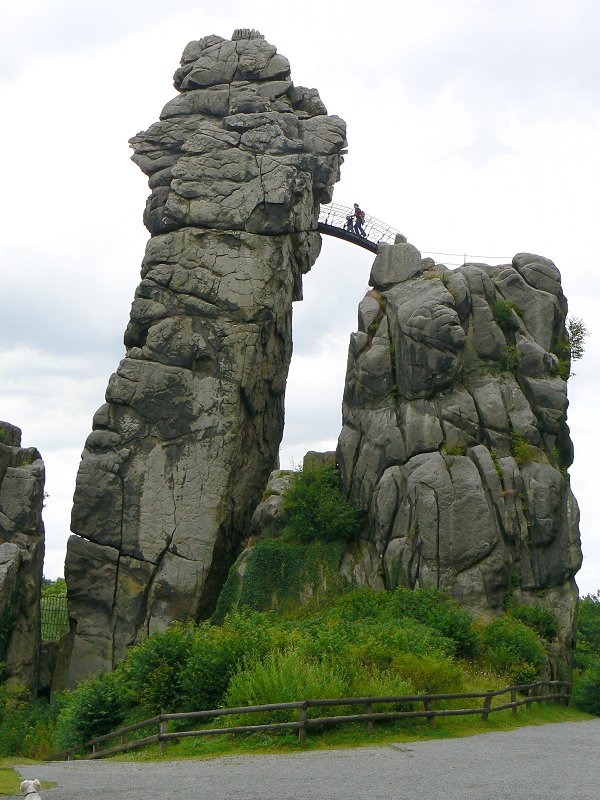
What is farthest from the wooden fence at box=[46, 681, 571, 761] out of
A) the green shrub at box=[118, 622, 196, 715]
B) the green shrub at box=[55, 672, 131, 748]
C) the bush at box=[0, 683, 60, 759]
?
the bush at box=[0, 683, 60, 759]

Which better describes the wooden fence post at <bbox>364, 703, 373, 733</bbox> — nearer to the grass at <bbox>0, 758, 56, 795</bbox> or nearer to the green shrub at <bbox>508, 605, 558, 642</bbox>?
the grass at <bbox>0, 758, 56, 795</bbox>

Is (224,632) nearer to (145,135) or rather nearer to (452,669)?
(452,669)

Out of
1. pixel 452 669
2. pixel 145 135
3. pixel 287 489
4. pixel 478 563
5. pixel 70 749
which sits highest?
pixel 145 135

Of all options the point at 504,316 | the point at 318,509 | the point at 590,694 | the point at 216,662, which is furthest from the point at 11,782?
the point at 504,316

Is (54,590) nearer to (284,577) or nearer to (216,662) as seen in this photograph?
(284,577)

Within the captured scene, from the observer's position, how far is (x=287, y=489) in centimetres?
4172

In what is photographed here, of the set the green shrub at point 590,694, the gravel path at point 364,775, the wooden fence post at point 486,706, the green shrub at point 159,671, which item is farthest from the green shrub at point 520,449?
the gravel path at point 364,775

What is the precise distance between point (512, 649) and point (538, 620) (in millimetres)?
3462

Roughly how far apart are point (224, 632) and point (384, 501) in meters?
13.3

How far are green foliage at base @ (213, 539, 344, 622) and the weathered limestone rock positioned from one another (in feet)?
2.67

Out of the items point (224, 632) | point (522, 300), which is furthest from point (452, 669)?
point (522, 300)

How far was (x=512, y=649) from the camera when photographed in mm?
33469

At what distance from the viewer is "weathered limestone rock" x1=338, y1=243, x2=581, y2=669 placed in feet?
123

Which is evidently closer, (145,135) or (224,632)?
(224,632)
